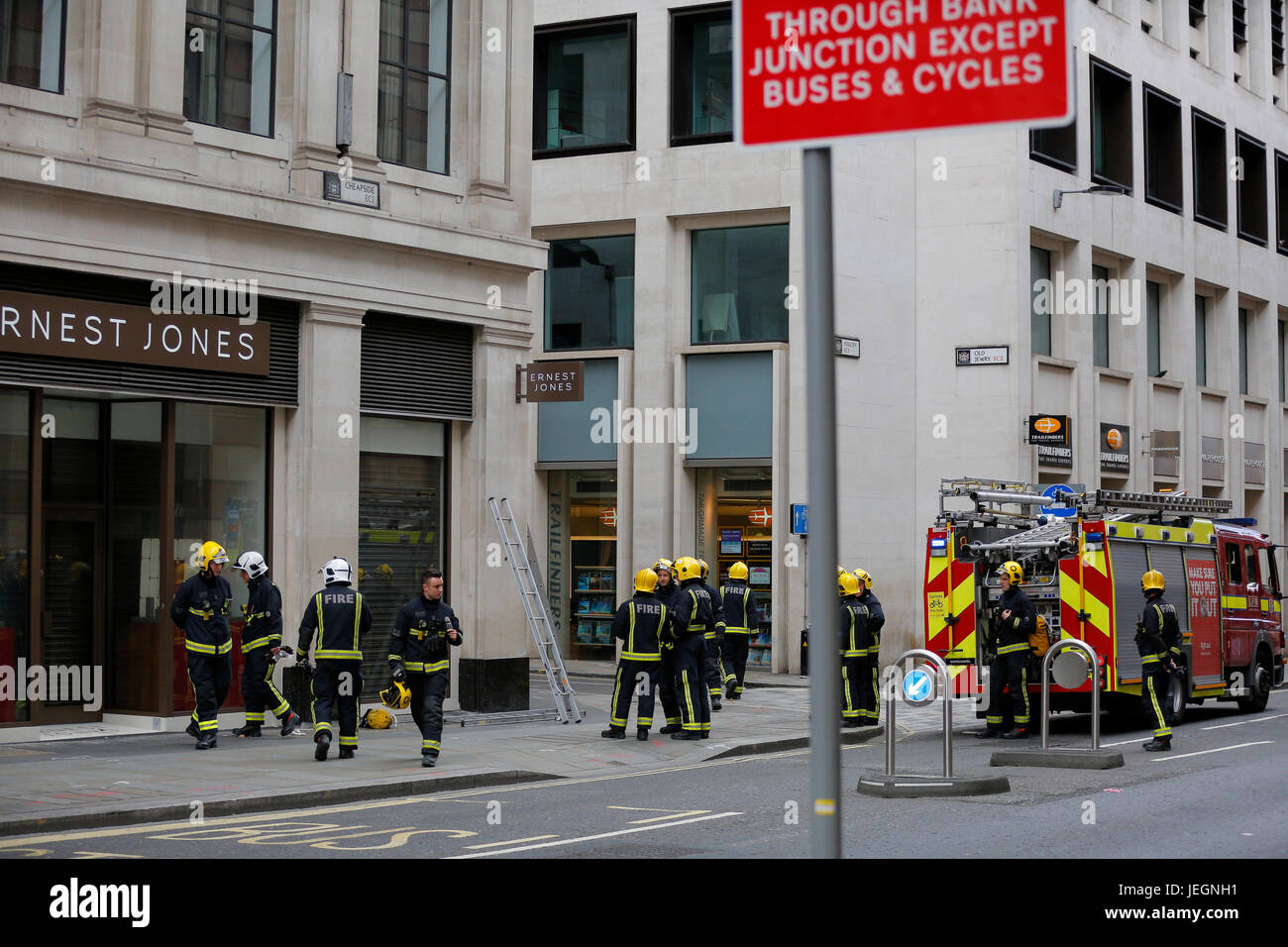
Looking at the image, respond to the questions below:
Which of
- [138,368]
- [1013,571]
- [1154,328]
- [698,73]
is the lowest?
[1013,571]

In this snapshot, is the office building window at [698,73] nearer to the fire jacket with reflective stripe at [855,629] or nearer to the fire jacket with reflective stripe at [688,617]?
the fire jacket with reflective stripe at [855,629]

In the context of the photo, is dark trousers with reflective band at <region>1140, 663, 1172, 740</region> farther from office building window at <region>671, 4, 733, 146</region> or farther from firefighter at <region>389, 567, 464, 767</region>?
office building window at <region>671, 4, 733, 146</region>

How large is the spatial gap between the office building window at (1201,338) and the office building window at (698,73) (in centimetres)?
1542

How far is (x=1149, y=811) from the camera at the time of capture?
12.3 metres

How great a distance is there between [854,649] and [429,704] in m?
6.36

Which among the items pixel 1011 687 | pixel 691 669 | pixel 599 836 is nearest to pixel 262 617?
pixel 691 669

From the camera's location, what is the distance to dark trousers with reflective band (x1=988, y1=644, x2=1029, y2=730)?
18.8 metres

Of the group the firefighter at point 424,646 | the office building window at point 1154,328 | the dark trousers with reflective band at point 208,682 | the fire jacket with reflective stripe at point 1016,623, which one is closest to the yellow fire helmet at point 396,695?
the firefighter at point 424,646

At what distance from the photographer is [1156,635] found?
17.7 meters

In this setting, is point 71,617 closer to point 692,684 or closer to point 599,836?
point 692,684

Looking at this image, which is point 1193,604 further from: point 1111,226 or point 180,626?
point 1111,226

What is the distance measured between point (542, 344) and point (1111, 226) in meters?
12.8

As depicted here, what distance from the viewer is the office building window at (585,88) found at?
31.1 meters

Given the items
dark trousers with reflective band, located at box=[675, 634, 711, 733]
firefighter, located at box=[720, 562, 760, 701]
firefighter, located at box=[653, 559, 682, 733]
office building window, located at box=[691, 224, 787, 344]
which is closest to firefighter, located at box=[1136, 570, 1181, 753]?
dark trousers with reflective band, located at box=[675, 634, 711, 733]
